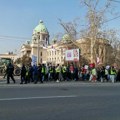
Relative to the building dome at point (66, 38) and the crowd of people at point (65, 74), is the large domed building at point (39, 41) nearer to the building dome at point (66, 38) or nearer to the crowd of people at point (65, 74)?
the building dome at point (66, 38)

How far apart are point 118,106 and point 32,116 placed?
13.1ft

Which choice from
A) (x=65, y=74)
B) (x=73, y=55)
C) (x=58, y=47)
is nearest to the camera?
(x=65, y=74)

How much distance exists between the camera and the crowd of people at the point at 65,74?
30933 millimetres

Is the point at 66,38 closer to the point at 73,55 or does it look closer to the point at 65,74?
the point at 73,55

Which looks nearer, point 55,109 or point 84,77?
point 55,109

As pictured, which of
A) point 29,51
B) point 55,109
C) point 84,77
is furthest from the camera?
point 29,51

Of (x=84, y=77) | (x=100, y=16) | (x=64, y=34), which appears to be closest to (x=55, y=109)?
(x=84, y=77)

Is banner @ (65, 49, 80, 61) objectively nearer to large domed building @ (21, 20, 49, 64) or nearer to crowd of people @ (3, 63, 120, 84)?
crowd of people @ (3, 63, 120, 84)

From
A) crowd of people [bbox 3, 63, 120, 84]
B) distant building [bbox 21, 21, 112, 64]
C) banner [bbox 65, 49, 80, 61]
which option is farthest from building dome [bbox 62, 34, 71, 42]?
crowd of people [bbox 3, 63, 120, 84]

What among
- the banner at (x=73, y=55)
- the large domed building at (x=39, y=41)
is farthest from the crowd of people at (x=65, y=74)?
the large domed building at (x=39, y=41)

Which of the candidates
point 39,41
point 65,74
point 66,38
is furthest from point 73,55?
point 39,41

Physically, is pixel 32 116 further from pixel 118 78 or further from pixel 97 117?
pixel 118 78

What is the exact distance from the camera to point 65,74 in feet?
117

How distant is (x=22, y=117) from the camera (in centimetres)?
1093
